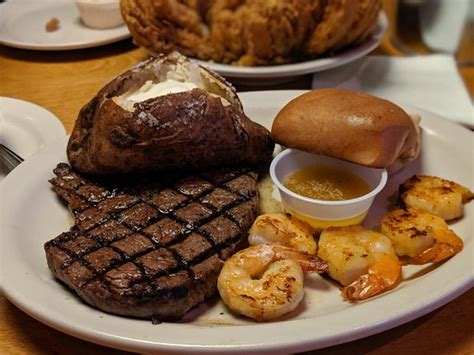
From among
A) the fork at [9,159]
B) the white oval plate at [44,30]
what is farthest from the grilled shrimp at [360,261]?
the white oval plate at [44,30]

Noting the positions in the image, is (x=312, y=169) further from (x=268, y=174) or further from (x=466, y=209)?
(x=466, y=209)

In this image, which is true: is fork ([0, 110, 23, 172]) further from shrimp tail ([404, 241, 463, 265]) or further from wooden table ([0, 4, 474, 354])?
shrimp tail ([404, 241, 463, 265])

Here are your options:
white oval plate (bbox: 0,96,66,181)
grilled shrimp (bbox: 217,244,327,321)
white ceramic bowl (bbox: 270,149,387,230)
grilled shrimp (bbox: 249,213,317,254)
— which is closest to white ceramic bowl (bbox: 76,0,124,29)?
white oval plate (bbox: 0,96,66,181)

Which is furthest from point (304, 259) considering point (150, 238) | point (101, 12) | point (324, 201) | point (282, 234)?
point (101, 12)

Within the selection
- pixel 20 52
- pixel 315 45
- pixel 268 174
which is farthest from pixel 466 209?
pixel 20 52

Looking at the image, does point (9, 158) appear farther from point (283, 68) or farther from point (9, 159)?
point (283, 68)
